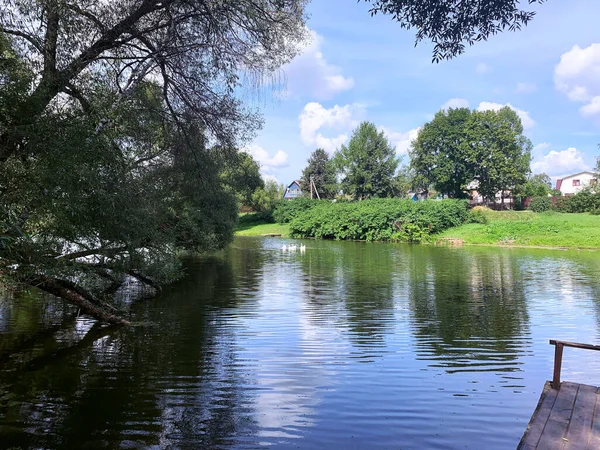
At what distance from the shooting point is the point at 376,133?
6769 cm

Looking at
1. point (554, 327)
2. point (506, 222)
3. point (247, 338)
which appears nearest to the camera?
point (247, 338)

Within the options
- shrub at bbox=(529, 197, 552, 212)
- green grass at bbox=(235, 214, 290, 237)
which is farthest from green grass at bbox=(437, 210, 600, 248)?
green grass at bbox=(235, 214, 290, 237)

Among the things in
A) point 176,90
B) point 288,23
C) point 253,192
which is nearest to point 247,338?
point 176,90

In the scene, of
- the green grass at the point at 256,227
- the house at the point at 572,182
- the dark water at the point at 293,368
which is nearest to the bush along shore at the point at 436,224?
the green grass at the point at 256,227

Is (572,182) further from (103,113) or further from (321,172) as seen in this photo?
Result: (103,113)

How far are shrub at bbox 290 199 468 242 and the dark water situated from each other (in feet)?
101

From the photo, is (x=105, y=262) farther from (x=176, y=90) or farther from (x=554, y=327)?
(x=554, y=327)

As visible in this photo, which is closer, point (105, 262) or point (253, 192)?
point (105, 262)

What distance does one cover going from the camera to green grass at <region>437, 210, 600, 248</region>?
1542 inches

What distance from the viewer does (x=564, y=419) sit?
5285 millimetres

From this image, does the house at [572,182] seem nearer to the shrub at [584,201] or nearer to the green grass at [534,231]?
the shrub at [584,201]

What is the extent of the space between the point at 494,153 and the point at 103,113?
187ft

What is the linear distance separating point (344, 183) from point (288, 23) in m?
59.9

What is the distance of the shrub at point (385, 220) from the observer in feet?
162
